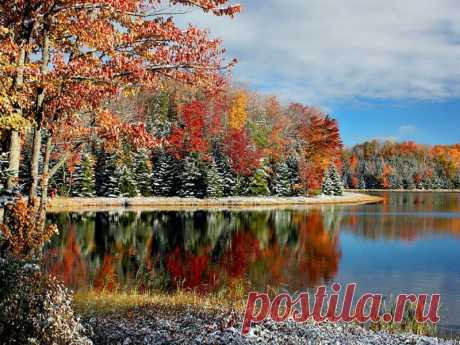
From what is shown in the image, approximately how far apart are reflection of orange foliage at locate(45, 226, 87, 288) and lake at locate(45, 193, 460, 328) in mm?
35

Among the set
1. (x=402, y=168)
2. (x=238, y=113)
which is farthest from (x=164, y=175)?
(x=402, y=168)

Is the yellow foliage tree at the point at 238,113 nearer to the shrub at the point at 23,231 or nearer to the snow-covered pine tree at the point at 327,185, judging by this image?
the snow-covered pine tree at the point at 327,185

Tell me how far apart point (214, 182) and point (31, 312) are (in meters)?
47.2

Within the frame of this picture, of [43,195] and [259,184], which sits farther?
[259,184]

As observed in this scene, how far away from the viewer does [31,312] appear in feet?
16.3

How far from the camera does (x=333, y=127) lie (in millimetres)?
66062

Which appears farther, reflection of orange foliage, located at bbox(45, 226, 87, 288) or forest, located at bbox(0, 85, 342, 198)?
forest, located at bbox(0, 85, 342, 198)

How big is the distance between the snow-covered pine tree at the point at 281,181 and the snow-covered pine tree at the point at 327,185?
7.39 m

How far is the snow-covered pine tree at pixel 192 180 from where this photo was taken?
169 ft

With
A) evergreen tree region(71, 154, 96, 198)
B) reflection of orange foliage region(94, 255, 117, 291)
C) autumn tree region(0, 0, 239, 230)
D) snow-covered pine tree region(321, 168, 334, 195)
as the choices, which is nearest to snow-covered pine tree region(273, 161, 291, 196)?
snow-covered pine tree region(321, 168, 334, 195)

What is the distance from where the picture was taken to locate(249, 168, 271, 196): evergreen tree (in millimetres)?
55344

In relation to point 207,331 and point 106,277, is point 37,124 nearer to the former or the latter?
point 207,331

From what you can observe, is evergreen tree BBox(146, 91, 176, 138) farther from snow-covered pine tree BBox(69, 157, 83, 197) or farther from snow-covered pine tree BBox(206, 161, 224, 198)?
snow-covered pine tree BBox(69, 157, 83, 197)

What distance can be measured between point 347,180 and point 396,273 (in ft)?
309
